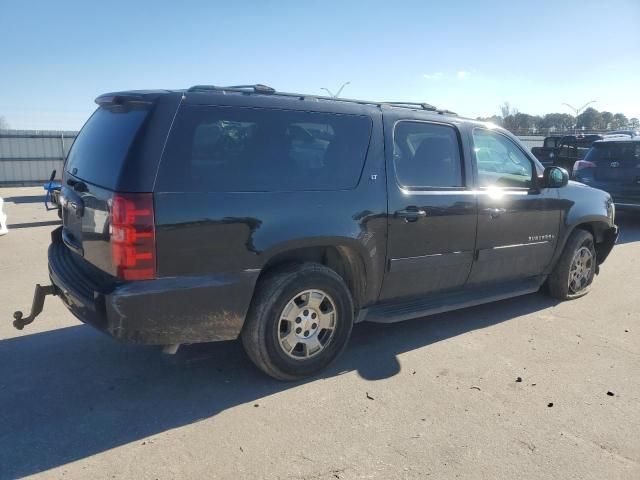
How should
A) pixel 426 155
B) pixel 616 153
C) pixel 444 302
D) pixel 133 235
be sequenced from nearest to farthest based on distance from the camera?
pixel 133 235 < pixel 426 155 < pixel 444 302 < pixel 616 153

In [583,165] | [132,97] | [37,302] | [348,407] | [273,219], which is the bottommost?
[348,407]

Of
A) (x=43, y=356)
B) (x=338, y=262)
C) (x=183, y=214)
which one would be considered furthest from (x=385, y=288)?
(x=43, y=356)

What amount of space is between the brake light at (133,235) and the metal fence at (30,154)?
17444mm

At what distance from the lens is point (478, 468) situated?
108 inches

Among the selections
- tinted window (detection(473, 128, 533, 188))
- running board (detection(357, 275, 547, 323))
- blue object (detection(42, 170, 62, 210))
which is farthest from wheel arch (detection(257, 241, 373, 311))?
blue object (detection(42, 170, 62, 210))

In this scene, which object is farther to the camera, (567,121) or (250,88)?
(567,121)

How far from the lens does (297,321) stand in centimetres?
364

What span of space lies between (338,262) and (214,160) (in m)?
1.26

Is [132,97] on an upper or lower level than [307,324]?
upper

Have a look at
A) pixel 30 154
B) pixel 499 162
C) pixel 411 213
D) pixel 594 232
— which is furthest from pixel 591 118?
pixel 411 213

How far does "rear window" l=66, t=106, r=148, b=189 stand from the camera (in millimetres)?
3131

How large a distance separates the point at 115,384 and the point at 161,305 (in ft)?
3.08

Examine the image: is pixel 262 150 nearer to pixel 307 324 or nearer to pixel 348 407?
→ pixel 307 324

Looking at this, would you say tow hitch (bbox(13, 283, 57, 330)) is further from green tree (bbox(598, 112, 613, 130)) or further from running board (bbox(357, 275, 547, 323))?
green tree (bbox(598, 112, 613, 130))
